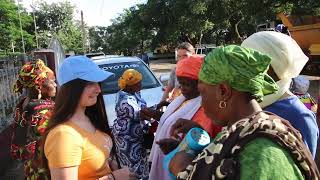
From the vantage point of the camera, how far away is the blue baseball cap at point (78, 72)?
7.56 feet

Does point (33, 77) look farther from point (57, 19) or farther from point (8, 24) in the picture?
point (57, 19)

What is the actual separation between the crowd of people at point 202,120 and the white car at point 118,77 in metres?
2.22

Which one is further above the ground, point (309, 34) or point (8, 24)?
point (8, 24)

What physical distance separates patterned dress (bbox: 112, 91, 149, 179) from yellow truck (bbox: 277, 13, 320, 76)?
1033 cm

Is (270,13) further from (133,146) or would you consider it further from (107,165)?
(107,165)

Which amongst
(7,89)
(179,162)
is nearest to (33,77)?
(179,162)

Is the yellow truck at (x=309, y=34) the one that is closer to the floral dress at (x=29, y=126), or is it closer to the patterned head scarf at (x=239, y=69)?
the floral dress at (x=29, y=126)

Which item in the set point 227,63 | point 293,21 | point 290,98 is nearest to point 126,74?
point 290,98

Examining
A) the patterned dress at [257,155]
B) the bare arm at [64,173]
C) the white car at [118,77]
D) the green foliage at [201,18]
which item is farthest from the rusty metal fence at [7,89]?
the green foliage at [201,18]

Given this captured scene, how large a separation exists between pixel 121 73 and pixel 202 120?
15.9 feet

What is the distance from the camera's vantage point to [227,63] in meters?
1.49

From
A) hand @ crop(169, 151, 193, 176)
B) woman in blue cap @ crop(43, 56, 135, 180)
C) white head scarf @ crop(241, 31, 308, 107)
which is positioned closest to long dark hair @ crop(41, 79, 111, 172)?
woman in blue cap @ crop(43, 56, 135, 180)

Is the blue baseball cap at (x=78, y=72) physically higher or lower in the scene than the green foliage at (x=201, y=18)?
lower

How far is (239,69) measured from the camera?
1472mm
